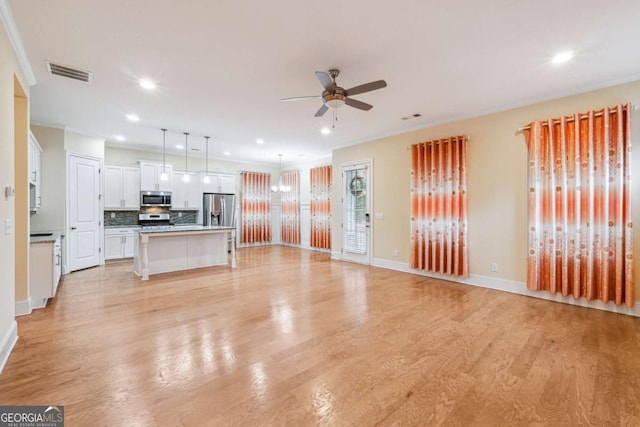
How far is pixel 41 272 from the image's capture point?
139 inches

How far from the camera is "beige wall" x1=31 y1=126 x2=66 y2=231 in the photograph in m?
5.06

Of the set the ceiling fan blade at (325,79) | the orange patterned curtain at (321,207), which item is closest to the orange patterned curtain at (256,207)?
the orange patterned curtain at (321,207)

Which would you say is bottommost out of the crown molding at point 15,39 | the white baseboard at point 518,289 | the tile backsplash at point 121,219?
the white baseboard at point 518,289

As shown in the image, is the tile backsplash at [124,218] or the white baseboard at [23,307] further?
the tile backsplash at [124,218]

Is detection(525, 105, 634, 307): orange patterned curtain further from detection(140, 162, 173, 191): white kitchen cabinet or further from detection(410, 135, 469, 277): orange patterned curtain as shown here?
detection(140, 162, 173, 191): white kitchen cabinet

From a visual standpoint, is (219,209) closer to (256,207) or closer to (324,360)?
(256,207)

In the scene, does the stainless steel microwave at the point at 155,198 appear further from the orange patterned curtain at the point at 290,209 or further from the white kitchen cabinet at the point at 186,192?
the orange patterned curtain at the point at 290,209

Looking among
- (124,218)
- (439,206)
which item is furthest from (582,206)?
(124,218)

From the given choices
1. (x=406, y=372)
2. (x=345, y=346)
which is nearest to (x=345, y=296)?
(x=345, y=346)

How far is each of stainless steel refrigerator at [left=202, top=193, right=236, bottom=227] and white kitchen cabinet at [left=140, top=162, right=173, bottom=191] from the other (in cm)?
114

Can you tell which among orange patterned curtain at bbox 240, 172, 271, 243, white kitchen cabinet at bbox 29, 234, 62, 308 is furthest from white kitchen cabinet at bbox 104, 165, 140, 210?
white kitchen cabinet at bbox 29, 234, 62, 308

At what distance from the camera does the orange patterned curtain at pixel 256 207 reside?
8.99 meters

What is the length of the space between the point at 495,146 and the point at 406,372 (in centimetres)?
385

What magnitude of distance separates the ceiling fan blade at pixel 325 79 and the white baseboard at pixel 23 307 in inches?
167
